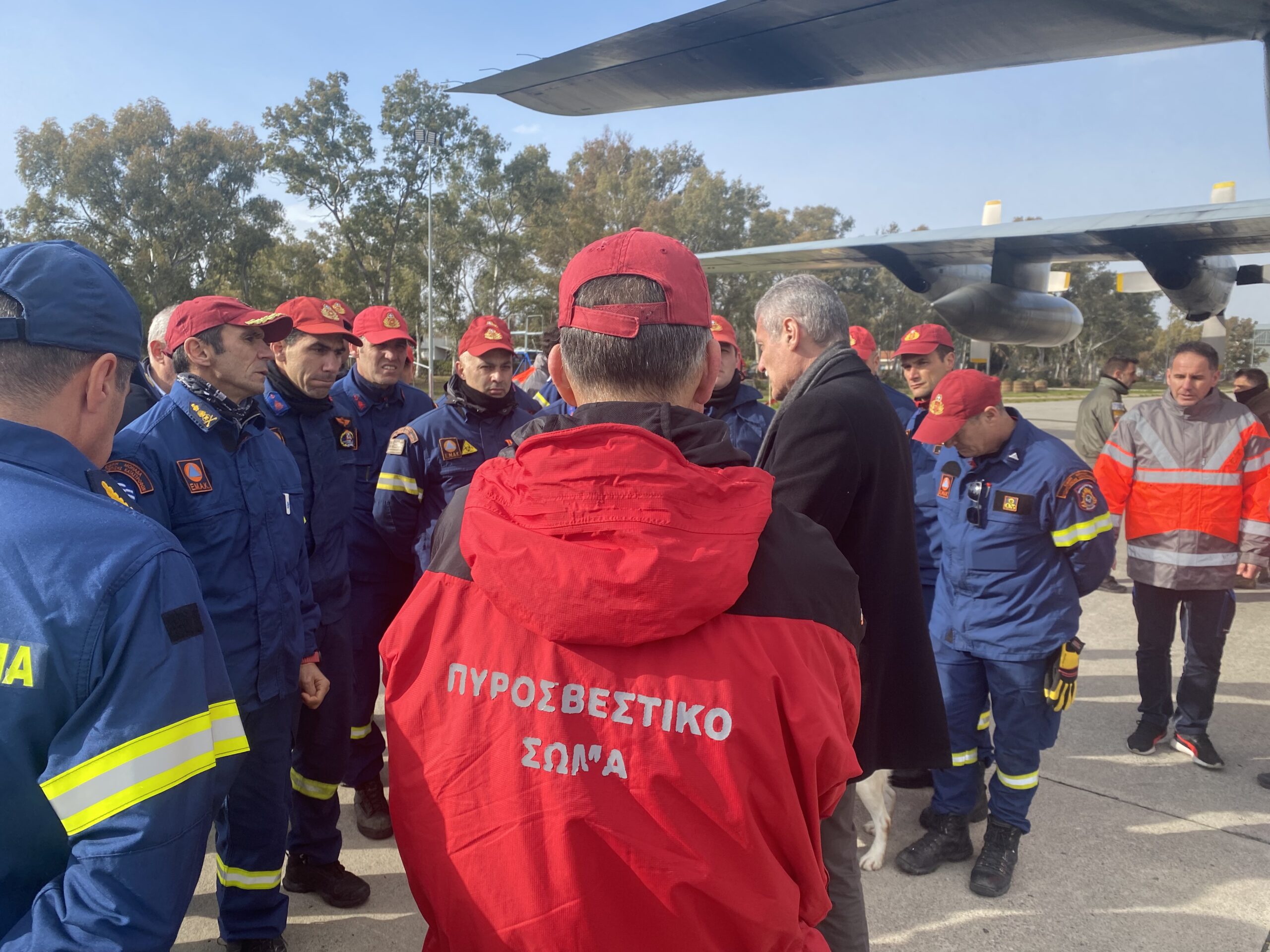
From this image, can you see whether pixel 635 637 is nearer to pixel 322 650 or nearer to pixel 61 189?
pixel 322 650

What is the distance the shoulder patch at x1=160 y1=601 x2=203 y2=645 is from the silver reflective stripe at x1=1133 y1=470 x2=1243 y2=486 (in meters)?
4.97

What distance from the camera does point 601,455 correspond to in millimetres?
1020

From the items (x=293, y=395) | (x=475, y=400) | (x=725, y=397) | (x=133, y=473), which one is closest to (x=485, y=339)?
(x=475, y=400)

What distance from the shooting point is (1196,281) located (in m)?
7.60

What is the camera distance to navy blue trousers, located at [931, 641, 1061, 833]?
3.19 metres

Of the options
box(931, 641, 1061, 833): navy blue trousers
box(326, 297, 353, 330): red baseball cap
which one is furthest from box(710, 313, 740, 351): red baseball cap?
box(931, 641, 1061, 833): navy blue trousers

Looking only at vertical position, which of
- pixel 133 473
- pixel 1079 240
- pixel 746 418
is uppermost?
pixel 1079 240

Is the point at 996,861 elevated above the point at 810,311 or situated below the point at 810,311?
below

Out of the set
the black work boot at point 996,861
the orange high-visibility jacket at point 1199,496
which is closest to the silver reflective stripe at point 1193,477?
the orange high-visibility jacket at point 1199,496

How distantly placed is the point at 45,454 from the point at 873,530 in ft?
6.15

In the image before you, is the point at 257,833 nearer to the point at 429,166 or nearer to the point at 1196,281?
the point at 1196,281

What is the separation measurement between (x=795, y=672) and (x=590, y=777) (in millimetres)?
292

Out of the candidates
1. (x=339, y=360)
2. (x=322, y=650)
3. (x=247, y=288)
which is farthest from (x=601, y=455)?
(x=247, y=288)

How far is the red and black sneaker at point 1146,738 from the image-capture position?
4.32 metres
